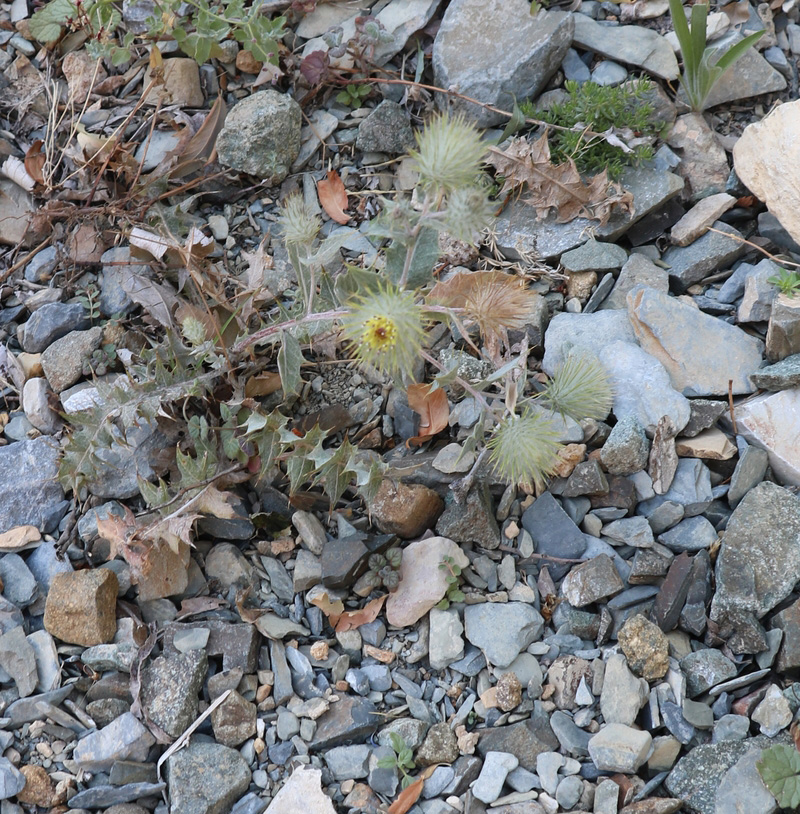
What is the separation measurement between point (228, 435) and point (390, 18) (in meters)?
1.95

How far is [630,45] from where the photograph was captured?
3.21m

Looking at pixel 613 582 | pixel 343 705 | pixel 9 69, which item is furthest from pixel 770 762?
pixel 9 69

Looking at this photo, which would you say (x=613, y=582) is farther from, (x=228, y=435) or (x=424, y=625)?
(x=228, y=435)

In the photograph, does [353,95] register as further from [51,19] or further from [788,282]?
[788,282]

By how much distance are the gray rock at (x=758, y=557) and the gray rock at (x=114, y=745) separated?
5.48 feet

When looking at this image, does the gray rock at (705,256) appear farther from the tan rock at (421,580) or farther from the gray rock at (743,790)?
the gray rock at (743,790)

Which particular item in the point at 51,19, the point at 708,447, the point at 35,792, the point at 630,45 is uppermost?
the point at 51,19

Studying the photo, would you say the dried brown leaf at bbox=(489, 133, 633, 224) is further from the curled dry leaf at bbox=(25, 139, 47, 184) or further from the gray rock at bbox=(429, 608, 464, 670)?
the curled dry leaf at bbox=(25, 139, 47, 184)

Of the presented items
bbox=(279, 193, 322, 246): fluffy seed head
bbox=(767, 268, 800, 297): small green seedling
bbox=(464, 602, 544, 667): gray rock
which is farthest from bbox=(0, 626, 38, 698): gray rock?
bbox=(767, 268, 800, 297): small green seedling

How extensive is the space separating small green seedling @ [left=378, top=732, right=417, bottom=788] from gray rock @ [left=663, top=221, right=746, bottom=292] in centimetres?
185

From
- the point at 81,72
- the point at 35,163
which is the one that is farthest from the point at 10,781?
the point at 81,72

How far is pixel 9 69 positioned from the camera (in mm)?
3471

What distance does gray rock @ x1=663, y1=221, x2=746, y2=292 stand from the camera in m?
2.90

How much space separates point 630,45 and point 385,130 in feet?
3.38
